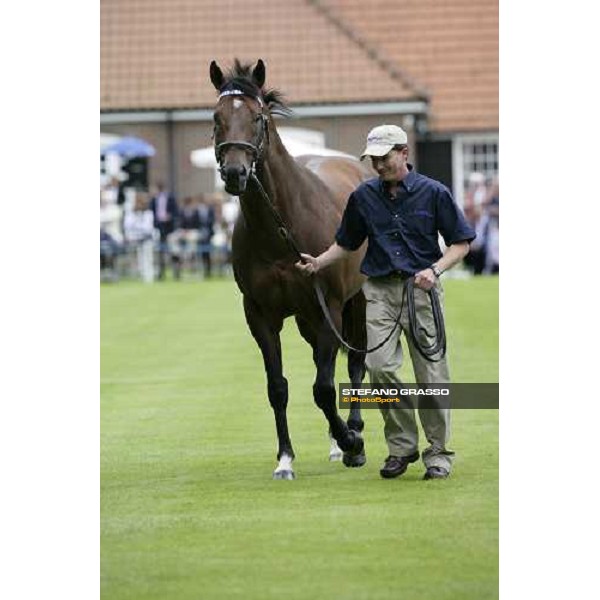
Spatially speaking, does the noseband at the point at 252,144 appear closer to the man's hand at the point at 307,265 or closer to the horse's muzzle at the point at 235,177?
the horse's muzzle at the point at 235,177

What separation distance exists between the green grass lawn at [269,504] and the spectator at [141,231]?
609 centimetres

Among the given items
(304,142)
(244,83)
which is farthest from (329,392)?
(304,142)

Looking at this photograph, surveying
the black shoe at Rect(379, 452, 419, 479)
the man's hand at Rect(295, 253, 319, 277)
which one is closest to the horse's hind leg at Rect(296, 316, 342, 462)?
the man's hand at Rect(295, 253, 319, 277)

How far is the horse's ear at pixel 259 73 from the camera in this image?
33.3 feet

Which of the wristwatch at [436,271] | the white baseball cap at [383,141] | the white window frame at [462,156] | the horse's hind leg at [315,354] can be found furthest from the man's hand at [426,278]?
the white window frame at [462,156]

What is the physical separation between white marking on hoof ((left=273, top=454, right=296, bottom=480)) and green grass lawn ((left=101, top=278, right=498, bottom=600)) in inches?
3.7

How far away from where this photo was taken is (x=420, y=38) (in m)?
12.0

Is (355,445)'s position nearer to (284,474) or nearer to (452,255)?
(284,474)

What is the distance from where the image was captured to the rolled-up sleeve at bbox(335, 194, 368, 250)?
33.7ft

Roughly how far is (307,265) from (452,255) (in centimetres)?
→ 91

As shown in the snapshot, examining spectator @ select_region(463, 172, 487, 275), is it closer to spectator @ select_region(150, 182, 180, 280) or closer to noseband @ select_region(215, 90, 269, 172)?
spectator @ select_region(150, 182, 180, 280)

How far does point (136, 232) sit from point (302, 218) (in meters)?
12.1

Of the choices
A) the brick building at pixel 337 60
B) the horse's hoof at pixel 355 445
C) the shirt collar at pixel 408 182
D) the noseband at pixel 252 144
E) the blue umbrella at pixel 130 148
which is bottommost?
the horse's hoof at pixel 355 445
